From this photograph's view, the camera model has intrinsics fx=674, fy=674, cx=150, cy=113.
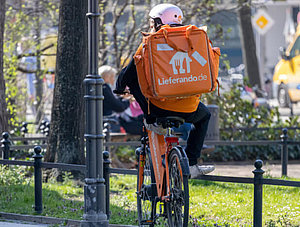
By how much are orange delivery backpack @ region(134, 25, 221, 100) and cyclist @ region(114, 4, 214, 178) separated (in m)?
0.20

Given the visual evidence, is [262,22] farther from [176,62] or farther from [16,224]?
[176,62]

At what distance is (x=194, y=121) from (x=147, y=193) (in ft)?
2.47

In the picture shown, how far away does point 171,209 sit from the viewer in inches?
209

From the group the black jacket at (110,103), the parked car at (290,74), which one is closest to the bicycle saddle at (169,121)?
the black jacket at (110,103)

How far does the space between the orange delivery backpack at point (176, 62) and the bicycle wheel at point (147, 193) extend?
0.81 metres

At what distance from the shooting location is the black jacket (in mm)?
10902

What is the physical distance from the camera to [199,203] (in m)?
7.46

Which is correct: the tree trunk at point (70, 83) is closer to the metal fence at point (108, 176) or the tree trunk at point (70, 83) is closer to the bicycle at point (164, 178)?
the metal fence at point (108, 176)

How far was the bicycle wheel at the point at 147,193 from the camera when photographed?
565cm

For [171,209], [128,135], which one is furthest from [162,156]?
[128,135]

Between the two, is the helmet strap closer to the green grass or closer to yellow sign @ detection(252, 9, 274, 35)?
the green grass

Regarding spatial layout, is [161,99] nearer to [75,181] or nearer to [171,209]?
[171,209]

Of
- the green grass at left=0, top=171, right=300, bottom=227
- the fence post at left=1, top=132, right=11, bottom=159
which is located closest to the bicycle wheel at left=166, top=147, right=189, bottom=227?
the green grass at left=0, top=171, right=300, bottom=227

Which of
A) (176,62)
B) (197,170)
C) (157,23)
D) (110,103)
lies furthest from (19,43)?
(176,62)
